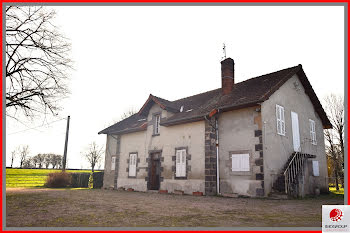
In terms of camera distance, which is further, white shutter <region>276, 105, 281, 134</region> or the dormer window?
the dormer window

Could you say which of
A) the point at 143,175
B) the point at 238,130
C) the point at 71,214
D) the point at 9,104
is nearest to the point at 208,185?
the point at 238,130

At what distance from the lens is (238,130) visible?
13109 mm

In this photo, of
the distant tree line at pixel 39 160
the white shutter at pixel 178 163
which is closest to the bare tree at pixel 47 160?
the distant tree line at pixel 39 160

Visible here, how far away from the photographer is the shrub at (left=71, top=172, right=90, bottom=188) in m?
23.0

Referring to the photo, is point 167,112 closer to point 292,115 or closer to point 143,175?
point 143,175

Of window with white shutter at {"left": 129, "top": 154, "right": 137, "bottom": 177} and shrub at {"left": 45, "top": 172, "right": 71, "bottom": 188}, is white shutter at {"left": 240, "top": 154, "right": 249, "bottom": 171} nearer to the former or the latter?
window with white shutter at {"left": 129, "top": 154, "right": 137, "bottom": 177}

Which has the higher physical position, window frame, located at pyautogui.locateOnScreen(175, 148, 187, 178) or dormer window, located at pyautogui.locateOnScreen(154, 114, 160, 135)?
dormer window, located at pyautogui.locateOnScreen(154, 114, 160, 135)

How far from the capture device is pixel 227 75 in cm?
1631

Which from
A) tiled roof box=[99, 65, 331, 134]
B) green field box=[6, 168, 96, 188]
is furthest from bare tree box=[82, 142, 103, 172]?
tiled roof box=[99, 65, 331, 134]

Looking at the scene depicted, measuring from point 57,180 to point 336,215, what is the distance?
2119cm

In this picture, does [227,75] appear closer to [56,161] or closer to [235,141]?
[235,141]

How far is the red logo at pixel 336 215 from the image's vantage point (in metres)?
4.24

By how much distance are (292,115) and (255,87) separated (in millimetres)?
2571

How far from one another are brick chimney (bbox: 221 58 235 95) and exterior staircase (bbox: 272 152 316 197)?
17.5ft
